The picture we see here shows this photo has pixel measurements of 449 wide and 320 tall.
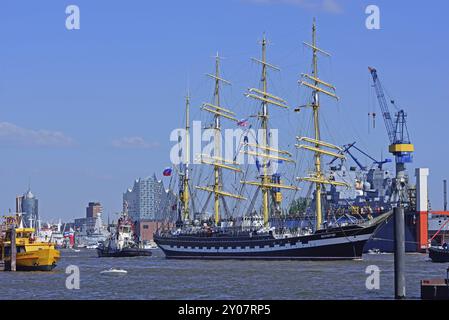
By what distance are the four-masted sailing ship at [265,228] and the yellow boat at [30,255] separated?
45272mm

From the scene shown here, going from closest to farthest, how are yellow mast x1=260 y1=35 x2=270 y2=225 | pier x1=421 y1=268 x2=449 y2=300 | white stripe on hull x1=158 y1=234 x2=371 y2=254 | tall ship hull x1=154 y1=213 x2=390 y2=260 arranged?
pier x1=421 y1=268 x2=449 y2=300, white stripe on hull x1=158 y1=234 x2=371 y2=254, tall ship hull x1=154 y1=213 x2=390 y2=260, yellow mast x1=260 y1=35 x2=270 y2=225

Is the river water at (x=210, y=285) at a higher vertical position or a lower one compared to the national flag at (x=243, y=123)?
lower

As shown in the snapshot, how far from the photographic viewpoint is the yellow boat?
99188mm

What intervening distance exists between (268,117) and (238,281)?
71.6m

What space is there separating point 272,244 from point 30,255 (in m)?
51.5

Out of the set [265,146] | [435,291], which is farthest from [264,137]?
[435,291]

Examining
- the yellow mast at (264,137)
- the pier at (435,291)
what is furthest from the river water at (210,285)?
the yellow mast at (264,137)

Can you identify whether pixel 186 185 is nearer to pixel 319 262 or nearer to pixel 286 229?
pixel 286 229

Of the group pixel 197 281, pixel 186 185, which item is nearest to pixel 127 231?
pixel 186 185

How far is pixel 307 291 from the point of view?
71.6m

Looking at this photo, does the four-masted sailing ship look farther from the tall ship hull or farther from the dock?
the dock

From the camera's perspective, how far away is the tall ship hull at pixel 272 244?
442 feet

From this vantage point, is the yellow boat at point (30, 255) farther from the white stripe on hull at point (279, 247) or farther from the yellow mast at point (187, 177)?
the yellow mast at point (187, 177)

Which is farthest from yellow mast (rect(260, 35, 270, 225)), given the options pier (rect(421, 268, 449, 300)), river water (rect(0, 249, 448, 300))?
pier (rect(421, 268, 449, 300))
